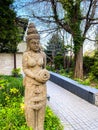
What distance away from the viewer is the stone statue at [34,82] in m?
4.89

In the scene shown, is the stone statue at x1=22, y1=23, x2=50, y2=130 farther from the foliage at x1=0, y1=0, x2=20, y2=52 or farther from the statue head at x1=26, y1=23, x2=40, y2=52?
the foliage at x1=0, y1=0, x2=20, y2=52

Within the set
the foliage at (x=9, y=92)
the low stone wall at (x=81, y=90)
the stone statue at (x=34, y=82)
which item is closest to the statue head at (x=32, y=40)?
the stone statue at (x=34, y=82)

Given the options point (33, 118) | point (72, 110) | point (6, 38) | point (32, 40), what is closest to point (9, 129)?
point (33, 118)

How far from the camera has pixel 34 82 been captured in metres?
4.90

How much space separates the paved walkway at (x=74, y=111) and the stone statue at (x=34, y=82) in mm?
1974

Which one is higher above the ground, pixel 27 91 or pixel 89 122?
pixel 27 91

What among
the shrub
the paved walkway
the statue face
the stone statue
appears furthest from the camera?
the paved walkway

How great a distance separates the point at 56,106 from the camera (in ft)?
31.3

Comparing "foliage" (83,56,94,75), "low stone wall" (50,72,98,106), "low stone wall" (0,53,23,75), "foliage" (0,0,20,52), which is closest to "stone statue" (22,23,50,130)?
"low stone wall" (50,72,98,106)

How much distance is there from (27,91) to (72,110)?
4253 millimetres

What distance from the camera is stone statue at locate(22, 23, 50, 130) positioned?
4895 millimetres

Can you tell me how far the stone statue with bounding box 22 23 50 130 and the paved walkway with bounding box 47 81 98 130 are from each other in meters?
1.97

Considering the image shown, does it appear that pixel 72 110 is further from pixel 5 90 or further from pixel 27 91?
pixel 27 91

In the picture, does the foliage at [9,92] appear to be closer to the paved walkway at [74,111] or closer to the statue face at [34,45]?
the paved walkway at [74,111]
